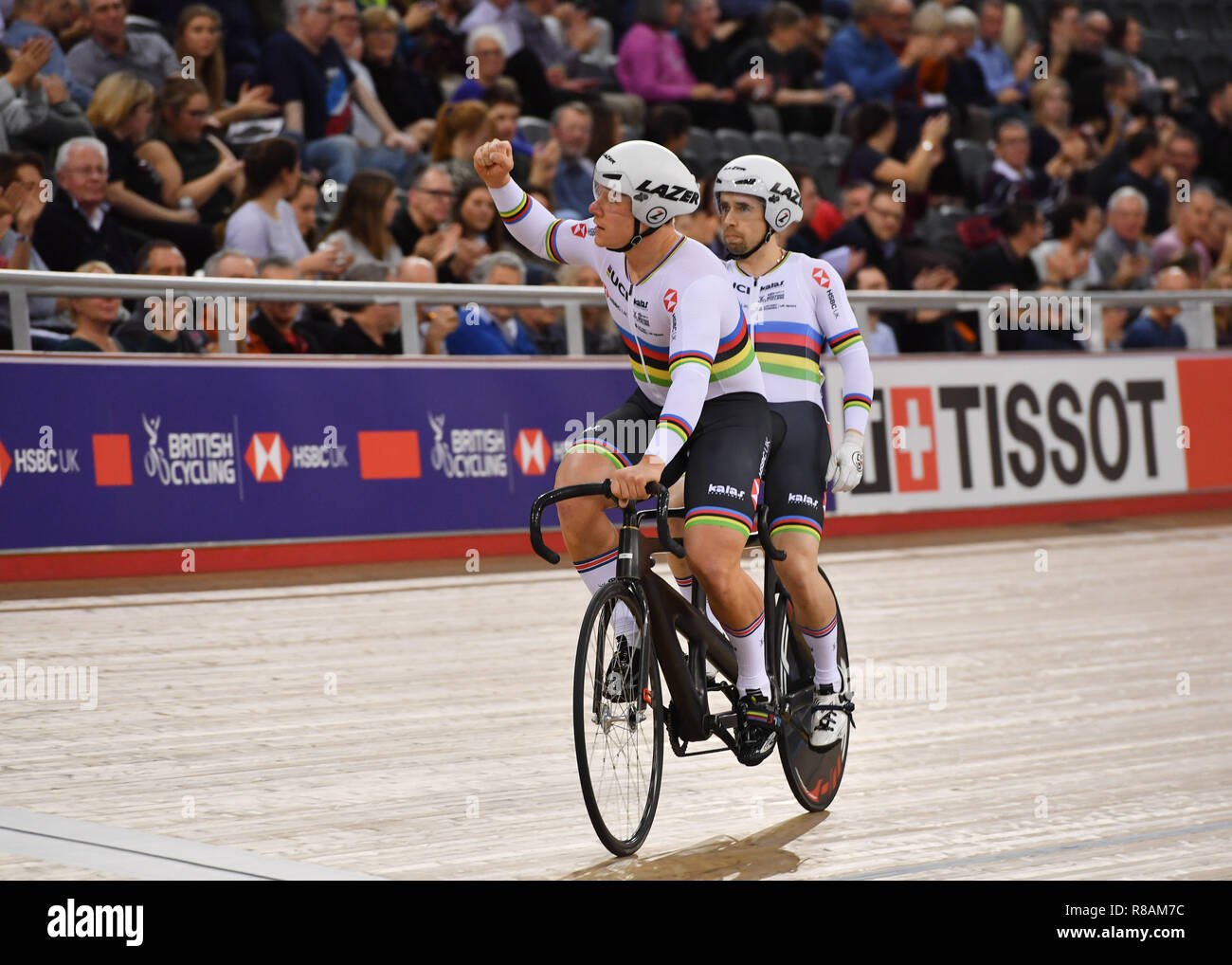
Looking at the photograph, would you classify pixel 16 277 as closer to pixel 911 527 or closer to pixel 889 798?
pixel 889 798

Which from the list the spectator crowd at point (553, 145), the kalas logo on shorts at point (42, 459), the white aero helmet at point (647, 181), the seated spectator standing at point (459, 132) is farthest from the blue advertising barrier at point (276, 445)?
the white aero helmet at point (647, 181)

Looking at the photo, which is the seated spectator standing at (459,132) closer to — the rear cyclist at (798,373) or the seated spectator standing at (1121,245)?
the rear cyclist at (798,373)

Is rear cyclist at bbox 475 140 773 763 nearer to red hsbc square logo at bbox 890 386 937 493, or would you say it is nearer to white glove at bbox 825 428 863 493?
white glove at bbox 825 428 863 493

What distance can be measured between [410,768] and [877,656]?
257 centimetres

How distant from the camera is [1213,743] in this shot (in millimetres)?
5527

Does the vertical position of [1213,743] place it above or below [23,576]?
below

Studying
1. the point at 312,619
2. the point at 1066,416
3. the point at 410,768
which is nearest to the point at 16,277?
the point at 312,619

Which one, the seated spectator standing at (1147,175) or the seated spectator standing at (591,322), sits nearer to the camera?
the seated spectator standing at (591,322)

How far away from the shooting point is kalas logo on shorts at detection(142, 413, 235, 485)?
8.30 meters

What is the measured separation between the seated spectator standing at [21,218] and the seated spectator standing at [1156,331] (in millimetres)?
7682

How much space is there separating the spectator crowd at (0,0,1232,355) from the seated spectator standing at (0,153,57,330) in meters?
0.01

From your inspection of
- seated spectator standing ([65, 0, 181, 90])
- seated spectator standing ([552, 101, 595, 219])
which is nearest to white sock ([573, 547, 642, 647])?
seated spectator standing ([65, 0, 181, 90])

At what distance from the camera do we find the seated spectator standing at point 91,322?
8.21 metres
